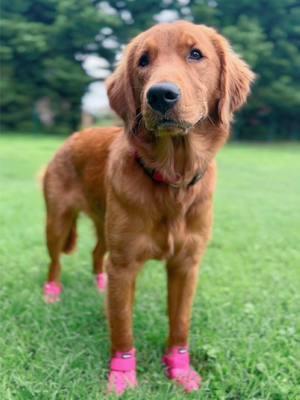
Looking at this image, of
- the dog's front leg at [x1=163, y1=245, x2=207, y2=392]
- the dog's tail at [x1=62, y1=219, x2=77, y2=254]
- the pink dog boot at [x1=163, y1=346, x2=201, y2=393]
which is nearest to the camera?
the pink dog boot at [x1=163, y1=346, x2=201, y2=393]

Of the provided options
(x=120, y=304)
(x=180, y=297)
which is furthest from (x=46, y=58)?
(x=120, y=304)

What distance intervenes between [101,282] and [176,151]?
6.17 feet

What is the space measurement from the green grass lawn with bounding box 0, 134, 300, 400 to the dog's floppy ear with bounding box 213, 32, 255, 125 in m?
1.43

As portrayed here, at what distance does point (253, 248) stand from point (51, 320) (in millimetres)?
2660

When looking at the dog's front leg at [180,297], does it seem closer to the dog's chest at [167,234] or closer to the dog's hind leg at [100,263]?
the dog's chest at [167,234]

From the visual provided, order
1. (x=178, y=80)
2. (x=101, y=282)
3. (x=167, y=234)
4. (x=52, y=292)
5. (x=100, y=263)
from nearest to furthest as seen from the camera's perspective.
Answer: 1. (x=178, y=80)
2. (x=167, y=234)
3. (x=52, y=292)
4. (x=101, y=282)
5. (x=100, y=263)

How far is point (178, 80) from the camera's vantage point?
259 centimetres

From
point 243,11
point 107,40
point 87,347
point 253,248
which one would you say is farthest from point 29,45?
point 87,347

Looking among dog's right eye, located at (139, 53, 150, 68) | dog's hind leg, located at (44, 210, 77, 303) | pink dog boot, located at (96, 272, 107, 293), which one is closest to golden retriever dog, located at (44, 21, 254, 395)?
dog's right eye, located at (139, 53, 150, 68)

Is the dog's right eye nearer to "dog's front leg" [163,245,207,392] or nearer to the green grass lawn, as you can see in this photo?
"dog's front leg" [163,245,207,392]

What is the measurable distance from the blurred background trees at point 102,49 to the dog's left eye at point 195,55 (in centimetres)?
2565

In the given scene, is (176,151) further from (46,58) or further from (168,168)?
(46,58)

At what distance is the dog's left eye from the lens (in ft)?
9.41

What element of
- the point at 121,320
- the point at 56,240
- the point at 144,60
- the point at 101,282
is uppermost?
the point at 144,60
